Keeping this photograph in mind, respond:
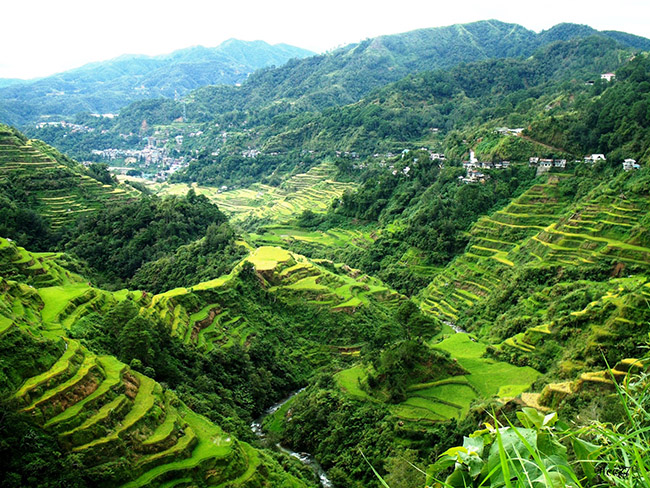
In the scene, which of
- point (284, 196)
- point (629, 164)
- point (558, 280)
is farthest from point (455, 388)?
point (284, 196)

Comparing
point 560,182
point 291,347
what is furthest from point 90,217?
point 560,182

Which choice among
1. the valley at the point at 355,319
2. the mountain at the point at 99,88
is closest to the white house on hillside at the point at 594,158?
the valley at the point at 355,319

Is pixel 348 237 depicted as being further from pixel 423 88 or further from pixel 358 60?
pixel 358 60

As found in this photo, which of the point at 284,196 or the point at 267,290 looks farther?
the point at 284,196

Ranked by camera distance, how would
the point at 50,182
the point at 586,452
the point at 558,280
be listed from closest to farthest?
1. the point at 586,452
2. the point at 558,280
3. the point at 50,182

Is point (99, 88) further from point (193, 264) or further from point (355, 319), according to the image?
point (355, 319)

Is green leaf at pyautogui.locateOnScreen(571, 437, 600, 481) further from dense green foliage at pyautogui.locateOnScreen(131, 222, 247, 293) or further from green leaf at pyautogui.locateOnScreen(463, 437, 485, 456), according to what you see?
dense green foliage at pyautogui.locateOnScreen(131, 222, 247, 293)

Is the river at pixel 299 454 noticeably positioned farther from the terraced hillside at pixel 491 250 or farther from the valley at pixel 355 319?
the terraced hillside at pixel 491 250

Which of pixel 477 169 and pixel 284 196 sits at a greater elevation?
pixel 477 169

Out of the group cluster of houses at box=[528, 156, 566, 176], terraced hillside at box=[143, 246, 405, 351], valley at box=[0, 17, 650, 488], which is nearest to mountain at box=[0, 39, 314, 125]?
valley at box=[0, 17, 650, 488]
